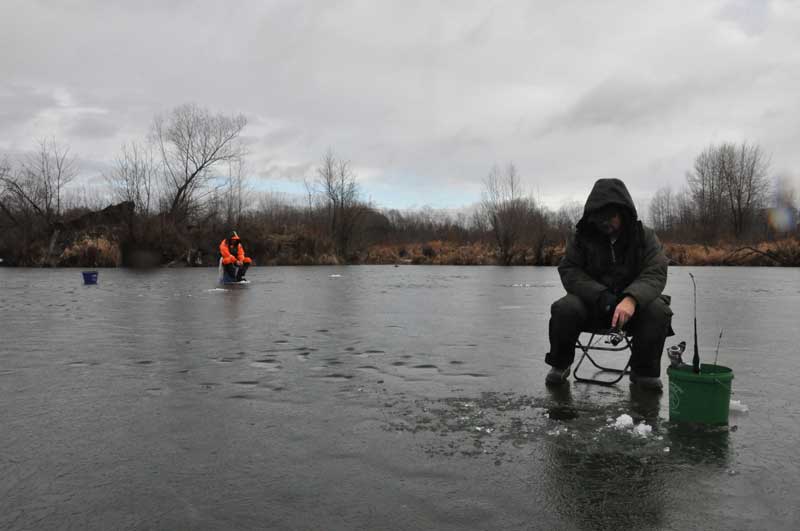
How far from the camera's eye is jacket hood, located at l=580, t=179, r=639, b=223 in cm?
494

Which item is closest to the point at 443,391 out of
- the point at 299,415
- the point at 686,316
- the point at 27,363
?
the point at 299,415

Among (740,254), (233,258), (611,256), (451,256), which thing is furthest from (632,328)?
(451,256)

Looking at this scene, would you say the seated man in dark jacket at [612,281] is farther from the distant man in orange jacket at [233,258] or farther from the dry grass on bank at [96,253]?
the dry grass on bank at [96,253]

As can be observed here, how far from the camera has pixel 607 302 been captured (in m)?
4.91

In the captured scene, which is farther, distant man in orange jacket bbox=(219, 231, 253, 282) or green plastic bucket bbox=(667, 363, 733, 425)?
distant man in orange jacket bbox=(219, 231, 253, 282)

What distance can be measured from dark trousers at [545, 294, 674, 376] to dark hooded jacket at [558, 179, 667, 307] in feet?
0.37

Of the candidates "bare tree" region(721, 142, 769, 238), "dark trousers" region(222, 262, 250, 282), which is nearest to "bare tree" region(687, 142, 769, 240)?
"bare tree" region(721, 142, 769, 238)

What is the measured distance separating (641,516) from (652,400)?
2.24m

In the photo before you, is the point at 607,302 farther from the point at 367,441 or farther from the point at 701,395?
the point at 367,441

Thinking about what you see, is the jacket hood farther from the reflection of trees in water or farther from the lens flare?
the lens flare

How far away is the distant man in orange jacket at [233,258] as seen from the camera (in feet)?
65.6

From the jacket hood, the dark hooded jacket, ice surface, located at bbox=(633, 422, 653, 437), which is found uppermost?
the jacket hood

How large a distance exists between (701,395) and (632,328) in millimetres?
1163

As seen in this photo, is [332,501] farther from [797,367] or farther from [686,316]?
[686,316]
